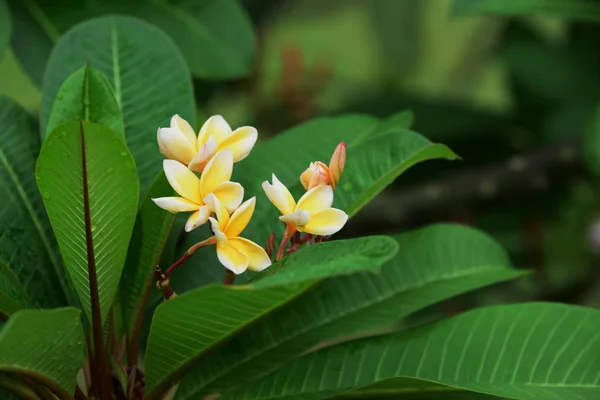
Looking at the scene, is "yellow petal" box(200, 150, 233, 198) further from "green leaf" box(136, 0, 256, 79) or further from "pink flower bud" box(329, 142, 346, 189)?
"green leaf" box(136, 0, 256, 79)

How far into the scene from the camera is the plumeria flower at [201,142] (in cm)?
50

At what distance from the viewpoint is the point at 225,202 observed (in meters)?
0.49

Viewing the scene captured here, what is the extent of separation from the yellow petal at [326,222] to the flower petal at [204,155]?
0.08 meters

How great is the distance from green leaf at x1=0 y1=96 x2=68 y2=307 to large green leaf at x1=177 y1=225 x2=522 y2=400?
134 millimetres

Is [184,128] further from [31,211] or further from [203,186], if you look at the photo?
[31,211]

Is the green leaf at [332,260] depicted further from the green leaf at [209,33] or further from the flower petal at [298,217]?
the green leaf at [209,33]

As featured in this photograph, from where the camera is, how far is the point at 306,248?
47 cm

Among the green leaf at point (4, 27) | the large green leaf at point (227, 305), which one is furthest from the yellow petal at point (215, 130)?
the green leaf at point (4, 27)

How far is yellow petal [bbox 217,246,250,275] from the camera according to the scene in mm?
481

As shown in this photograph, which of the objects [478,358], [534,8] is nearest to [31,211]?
[478,358]

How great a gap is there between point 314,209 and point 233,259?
0.06 m

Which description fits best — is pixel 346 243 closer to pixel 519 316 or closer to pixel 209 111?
pixel 519 316

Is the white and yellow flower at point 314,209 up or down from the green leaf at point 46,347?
up

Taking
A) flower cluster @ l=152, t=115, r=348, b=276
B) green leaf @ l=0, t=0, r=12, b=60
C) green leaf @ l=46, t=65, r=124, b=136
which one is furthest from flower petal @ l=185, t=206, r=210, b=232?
green leaf @ l=0, t=0, r=12, b=60
